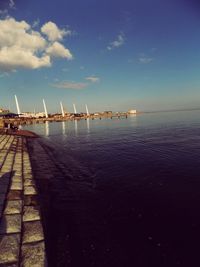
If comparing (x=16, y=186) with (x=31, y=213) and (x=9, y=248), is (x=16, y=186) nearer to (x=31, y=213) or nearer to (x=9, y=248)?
(x=31, y=213)

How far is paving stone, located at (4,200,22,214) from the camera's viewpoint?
6427 mm

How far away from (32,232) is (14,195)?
264 cm

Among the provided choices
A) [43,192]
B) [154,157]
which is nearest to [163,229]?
[43,192]

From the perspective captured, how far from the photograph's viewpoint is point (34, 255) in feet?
15.2

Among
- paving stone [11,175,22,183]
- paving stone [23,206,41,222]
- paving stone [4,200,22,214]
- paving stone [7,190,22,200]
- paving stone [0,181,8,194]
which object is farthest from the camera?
paving stone [11,175,22,183]

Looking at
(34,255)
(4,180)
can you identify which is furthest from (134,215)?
(4,180)

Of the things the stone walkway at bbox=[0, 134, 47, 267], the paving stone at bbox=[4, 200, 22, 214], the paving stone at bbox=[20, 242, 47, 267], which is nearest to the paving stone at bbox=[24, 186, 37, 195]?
the stone walkway at bbox=[0, 134, 47, 267]

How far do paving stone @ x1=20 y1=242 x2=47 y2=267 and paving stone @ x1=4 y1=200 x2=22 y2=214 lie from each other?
178 cm

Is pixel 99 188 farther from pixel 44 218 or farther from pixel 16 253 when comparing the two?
pixel 16 253

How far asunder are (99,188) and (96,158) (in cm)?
738

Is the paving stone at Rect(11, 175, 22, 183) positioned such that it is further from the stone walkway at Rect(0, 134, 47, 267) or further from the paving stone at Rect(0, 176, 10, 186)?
the paving stone at Rect(0, 176, 10, 186)

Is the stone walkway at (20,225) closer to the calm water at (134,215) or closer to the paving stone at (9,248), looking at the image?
the paving stone at (9,248)

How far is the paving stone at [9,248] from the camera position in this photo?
4.38 m

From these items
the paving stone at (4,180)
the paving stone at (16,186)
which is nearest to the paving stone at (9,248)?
the paving stone at (16,186)
